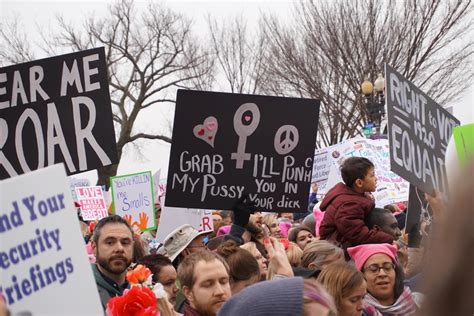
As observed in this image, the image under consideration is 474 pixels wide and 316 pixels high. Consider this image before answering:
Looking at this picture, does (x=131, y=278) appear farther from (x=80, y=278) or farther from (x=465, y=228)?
(x=465, y=228)

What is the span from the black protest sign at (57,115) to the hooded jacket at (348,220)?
1804 mm

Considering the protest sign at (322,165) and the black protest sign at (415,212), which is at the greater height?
the protest sign at (322,165)

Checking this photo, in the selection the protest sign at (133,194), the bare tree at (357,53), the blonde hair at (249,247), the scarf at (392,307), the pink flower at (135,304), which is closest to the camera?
the pink flower at (135,304)

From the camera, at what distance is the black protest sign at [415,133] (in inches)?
208

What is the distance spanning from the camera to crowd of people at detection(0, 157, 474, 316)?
2.38 meters

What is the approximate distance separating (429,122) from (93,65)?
2.29 metres

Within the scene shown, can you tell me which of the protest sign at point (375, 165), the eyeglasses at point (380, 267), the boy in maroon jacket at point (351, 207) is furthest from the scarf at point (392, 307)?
the protest sign at point (375, 165)

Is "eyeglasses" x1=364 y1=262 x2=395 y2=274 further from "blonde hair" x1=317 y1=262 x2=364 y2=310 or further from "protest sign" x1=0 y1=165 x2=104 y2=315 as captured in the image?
"protest sign" x1=0 y1=165 x2=104 y2=315

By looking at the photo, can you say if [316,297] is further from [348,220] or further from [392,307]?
[348,220]

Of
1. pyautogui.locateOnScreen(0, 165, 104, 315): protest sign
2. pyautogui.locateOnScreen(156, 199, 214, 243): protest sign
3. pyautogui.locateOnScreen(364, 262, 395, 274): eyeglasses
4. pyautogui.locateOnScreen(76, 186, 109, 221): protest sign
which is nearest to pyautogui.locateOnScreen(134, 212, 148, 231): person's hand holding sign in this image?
pyautogui.locateOnScreen(156, 199, 214, 243): protest sign

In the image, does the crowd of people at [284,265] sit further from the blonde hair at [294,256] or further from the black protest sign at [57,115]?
the black protest sign at [57,115]

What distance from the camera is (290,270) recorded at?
4.60 metres

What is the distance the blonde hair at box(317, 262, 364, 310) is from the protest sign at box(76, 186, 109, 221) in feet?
30.1

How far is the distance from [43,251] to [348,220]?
3.77 metres
